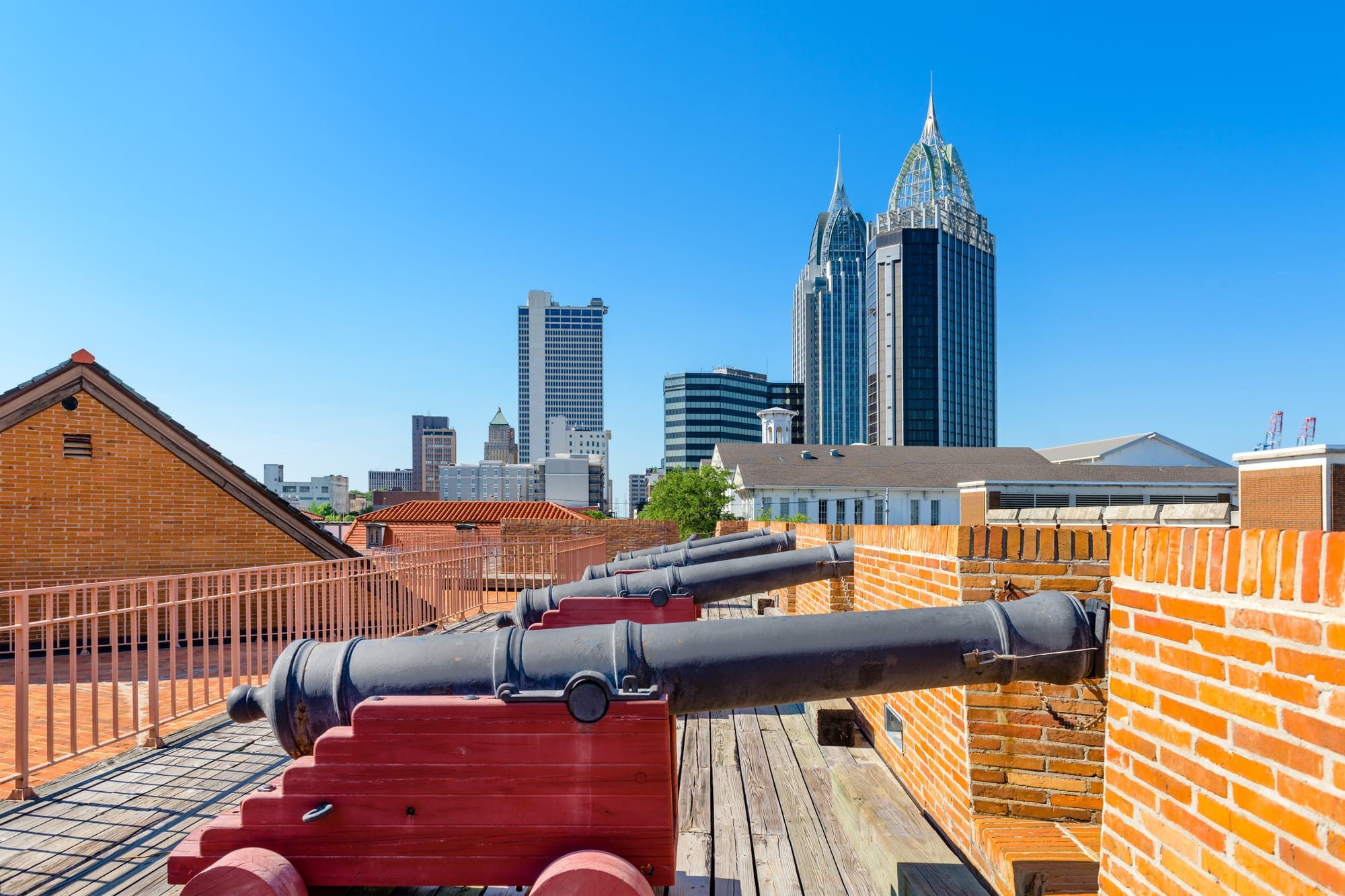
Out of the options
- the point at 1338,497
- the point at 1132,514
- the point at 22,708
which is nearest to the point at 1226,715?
the point at 22,708

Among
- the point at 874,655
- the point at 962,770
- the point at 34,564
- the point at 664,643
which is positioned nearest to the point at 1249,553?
the point at 874,655

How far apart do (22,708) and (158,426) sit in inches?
348

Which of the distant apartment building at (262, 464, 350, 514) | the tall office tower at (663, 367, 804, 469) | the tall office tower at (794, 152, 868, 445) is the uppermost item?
the tall office tower at (794, 152, 868, 445)

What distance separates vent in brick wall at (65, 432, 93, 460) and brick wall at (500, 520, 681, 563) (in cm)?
1134

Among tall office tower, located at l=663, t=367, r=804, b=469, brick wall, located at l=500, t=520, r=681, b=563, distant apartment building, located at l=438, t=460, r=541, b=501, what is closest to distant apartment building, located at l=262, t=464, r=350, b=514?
distant apartment building, located at l=438, t=460, r=541, b=501

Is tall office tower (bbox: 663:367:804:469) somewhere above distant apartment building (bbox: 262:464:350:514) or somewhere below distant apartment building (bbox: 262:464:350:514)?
above

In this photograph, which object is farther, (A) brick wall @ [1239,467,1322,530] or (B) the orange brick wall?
(A) brick wall @ [1239,467,1322,530]

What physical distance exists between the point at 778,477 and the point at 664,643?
46.0 m

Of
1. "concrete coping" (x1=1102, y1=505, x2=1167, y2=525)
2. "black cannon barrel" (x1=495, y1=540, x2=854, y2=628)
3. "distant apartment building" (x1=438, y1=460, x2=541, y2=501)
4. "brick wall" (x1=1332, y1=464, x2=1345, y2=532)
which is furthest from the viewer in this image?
"distant apartment building" (x1=438, y1=460, x2=541, y2=501)

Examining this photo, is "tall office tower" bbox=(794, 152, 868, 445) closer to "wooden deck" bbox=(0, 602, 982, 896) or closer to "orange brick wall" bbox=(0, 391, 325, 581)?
"orange brick wall" bbox=(0, 391, 325, 581)

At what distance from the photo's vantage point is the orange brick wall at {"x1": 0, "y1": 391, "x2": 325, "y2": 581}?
424 inches

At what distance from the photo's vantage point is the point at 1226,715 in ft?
5.26

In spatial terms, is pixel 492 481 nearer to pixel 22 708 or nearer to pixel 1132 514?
pixel 1132 514

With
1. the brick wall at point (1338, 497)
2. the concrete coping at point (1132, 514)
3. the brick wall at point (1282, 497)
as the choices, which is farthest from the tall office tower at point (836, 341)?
the concrete coping at point (1132, 514)
